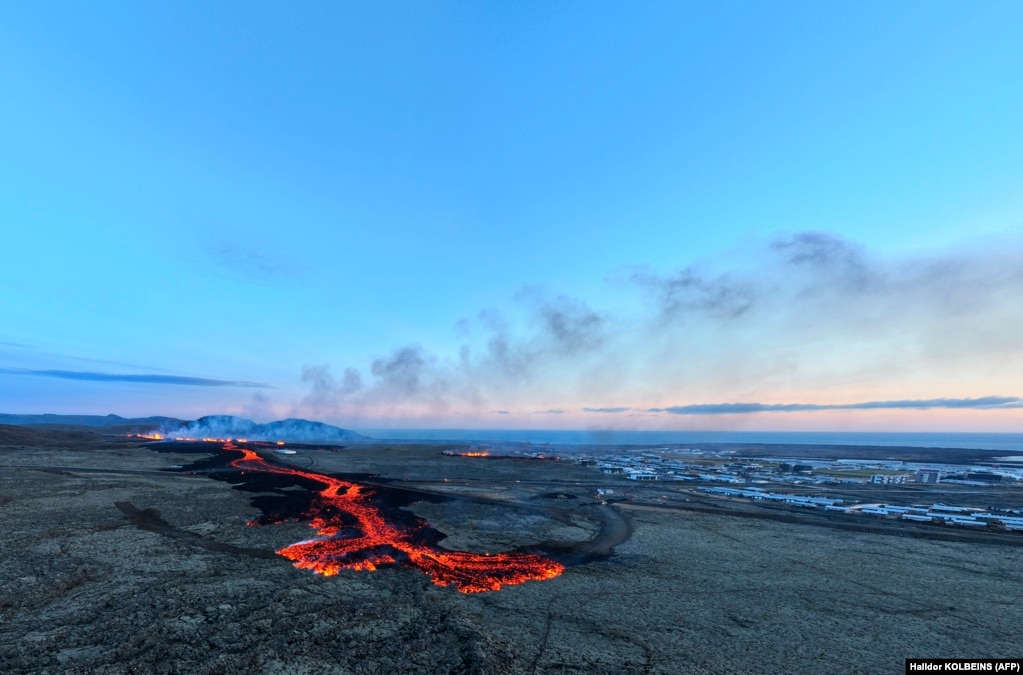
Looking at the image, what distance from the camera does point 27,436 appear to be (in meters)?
107

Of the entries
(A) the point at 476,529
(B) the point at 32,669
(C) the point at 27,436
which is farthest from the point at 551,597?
(C) the point at 27,436

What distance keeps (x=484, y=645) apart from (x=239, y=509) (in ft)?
110

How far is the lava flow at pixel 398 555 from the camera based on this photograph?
85.3 feet
